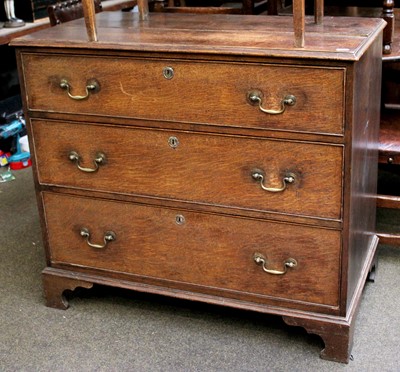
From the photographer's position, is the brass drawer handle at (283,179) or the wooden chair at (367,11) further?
the wooden chair at (367,11)

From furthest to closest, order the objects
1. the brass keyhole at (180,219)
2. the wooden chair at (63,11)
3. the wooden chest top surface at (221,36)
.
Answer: the wooden chair at (63,11)
the brass keyhole at (180,219)
the wooden chest top surface at (221,36)

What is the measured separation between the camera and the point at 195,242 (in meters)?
2.58

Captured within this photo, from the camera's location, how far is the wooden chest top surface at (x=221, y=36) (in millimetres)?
2209

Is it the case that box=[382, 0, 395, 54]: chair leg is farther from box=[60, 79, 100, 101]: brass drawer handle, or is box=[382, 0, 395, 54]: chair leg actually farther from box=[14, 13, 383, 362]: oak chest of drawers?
box=[60, 79, 100, 101]: brass drawer handle

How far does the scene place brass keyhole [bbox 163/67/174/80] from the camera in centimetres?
236

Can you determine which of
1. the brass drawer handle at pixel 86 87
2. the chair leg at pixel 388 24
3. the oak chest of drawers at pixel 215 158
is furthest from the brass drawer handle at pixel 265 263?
the chair leg at pixel 388 24

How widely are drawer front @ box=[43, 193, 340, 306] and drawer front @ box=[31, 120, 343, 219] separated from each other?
0.07 m

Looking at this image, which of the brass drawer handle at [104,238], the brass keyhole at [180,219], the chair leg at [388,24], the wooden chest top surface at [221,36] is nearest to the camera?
the wooden chest top surface at [221,36]

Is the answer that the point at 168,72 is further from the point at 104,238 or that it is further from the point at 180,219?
the point at 104,238

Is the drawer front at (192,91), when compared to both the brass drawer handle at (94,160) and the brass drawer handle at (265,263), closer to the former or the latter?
the brass drawer handle at (94,160)

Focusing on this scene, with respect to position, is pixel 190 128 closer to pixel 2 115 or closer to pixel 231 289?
pixel 231 289

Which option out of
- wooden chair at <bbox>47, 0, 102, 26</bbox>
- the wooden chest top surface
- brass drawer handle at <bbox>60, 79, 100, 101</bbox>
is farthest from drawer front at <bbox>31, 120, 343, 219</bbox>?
wooden chair at <bbox>47, 0, 102, 26</bbox>

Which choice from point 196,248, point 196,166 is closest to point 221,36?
point 196,166

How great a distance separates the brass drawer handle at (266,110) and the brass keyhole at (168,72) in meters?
0.26
